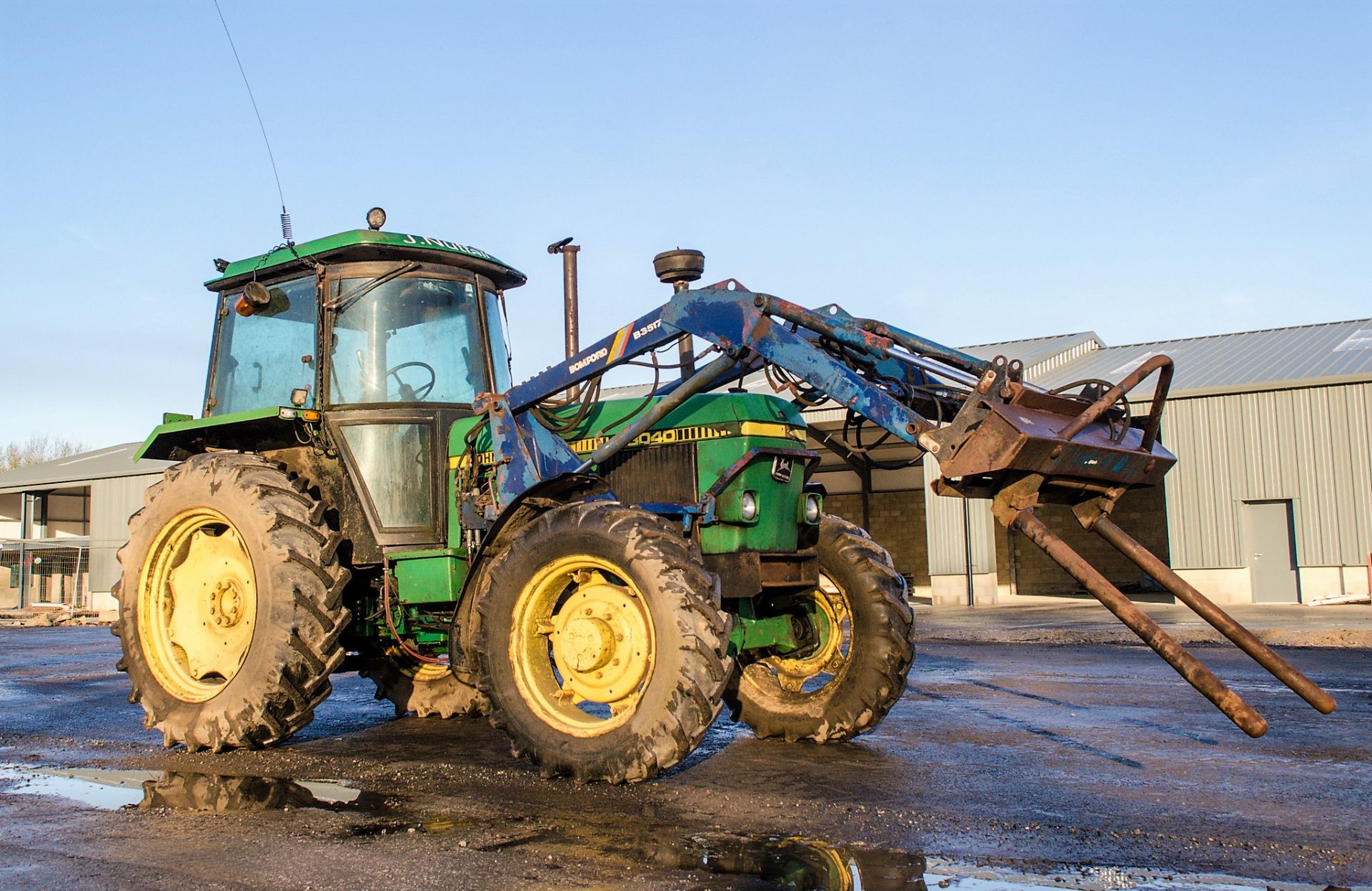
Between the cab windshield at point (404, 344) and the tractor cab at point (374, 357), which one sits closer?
the tractor cab at point (374, 357)

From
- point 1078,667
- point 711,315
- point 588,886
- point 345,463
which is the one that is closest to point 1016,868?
point 588,886

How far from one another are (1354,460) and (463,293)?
1832 centimetres

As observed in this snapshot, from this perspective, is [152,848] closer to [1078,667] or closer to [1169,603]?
[1078,667]

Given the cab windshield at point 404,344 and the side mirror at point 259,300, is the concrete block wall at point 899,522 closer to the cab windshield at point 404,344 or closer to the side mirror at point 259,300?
the cab windshield at point 404,344

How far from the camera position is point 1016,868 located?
3879 millimetres

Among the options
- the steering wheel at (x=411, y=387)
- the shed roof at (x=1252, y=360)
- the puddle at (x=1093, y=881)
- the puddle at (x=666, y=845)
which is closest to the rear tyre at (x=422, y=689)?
the steering wheel at (x=411, y=387)

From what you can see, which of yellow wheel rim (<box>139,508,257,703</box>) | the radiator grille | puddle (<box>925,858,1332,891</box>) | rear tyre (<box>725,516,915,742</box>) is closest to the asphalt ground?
puddle (<box>925,858,1332,891</box>)

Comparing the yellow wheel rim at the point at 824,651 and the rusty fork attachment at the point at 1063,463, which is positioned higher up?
the rusty fork attachment at the point at 1063,463

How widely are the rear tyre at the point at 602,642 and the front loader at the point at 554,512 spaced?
0.05ft

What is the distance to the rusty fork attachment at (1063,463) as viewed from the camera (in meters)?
4.79

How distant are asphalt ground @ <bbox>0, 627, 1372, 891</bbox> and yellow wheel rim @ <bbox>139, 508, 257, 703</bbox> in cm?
52

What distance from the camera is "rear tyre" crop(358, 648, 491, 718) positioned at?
8039mm

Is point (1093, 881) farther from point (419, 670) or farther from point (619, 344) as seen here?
point (419, 670)

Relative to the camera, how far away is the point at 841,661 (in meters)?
6.75
